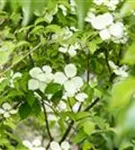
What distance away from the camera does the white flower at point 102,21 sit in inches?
53.3

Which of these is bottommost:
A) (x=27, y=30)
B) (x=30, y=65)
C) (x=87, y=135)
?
(x=87, y=135)

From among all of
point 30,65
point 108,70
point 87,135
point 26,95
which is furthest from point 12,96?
point 108,70

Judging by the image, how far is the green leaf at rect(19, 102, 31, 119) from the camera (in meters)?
1.50

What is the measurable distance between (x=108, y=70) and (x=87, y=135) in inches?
11.5

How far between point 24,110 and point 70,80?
0.19 meters

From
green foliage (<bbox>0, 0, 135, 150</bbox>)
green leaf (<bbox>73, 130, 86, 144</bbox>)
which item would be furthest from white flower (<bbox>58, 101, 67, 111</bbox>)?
green leaf (<bbox>73, 130, 86, 144</bbox>)

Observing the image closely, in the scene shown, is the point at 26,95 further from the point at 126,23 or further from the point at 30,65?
the point at 126,23

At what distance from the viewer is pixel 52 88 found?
1.40 m

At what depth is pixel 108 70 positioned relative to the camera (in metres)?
1.69

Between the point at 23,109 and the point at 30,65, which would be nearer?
the point at 23,109

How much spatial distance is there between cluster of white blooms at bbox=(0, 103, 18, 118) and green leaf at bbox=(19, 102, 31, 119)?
3.7 inches

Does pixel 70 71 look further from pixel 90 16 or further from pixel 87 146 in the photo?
pixel 87 146

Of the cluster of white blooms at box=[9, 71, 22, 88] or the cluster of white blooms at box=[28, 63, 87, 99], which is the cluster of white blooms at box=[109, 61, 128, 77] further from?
the cluster of white blooms at box=[9, 71, 22, 88]

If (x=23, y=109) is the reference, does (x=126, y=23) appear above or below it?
above
